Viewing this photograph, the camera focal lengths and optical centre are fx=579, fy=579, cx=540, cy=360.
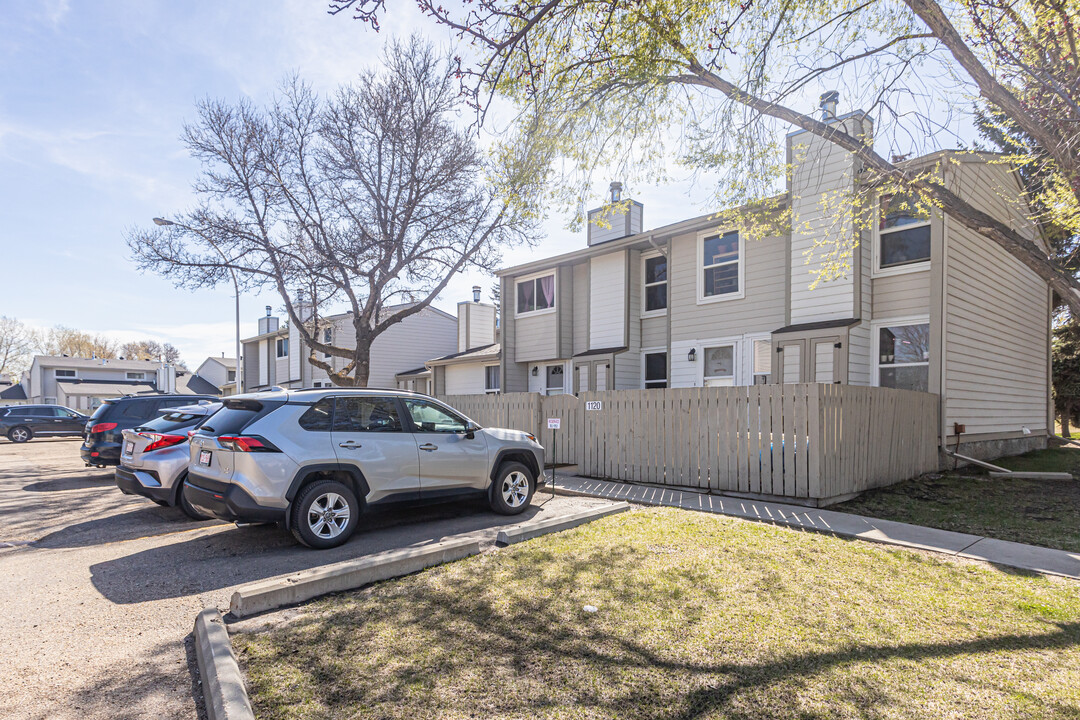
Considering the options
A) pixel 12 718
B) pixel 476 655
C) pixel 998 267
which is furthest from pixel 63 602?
pixel 998 267

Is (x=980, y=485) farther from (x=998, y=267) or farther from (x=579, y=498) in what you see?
(x=579, y=498)

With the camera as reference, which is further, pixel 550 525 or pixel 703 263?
pixel 703 263

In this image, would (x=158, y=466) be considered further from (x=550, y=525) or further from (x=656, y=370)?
(x=656, y=370)

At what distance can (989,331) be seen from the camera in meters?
12.7

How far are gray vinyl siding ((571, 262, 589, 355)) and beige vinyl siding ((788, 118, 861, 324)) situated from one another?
630 cm

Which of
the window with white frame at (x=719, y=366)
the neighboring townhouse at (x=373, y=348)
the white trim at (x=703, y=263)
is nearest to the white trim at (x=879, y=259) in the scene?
the white trim at (x=703, y=263)

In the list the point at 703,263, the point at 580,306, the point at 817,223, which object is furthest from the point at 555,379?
the point at 817,223

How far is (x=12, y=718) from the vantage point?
9.41ft

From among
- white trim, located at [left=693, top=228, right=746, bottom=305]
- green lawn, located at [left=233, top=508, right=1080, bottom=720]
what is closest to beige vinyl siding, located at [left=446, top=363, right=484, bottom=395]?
white trim, located at [left=693, top=228, right=746, bottom=305]

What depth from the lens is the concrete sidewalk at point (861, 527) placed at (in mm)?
5551

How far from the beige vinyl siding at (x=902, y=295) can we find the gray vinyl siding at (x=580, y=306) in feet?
24.9

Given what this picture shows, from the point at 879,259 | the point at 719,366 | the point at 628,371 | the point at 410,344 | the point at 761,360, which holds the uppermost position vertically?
the point at 879,259

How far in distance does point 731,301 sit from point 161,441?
454 inches

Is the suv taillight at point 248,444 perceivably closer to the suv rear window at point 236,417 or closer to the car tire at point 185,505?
the suv rear window at point 236,417
